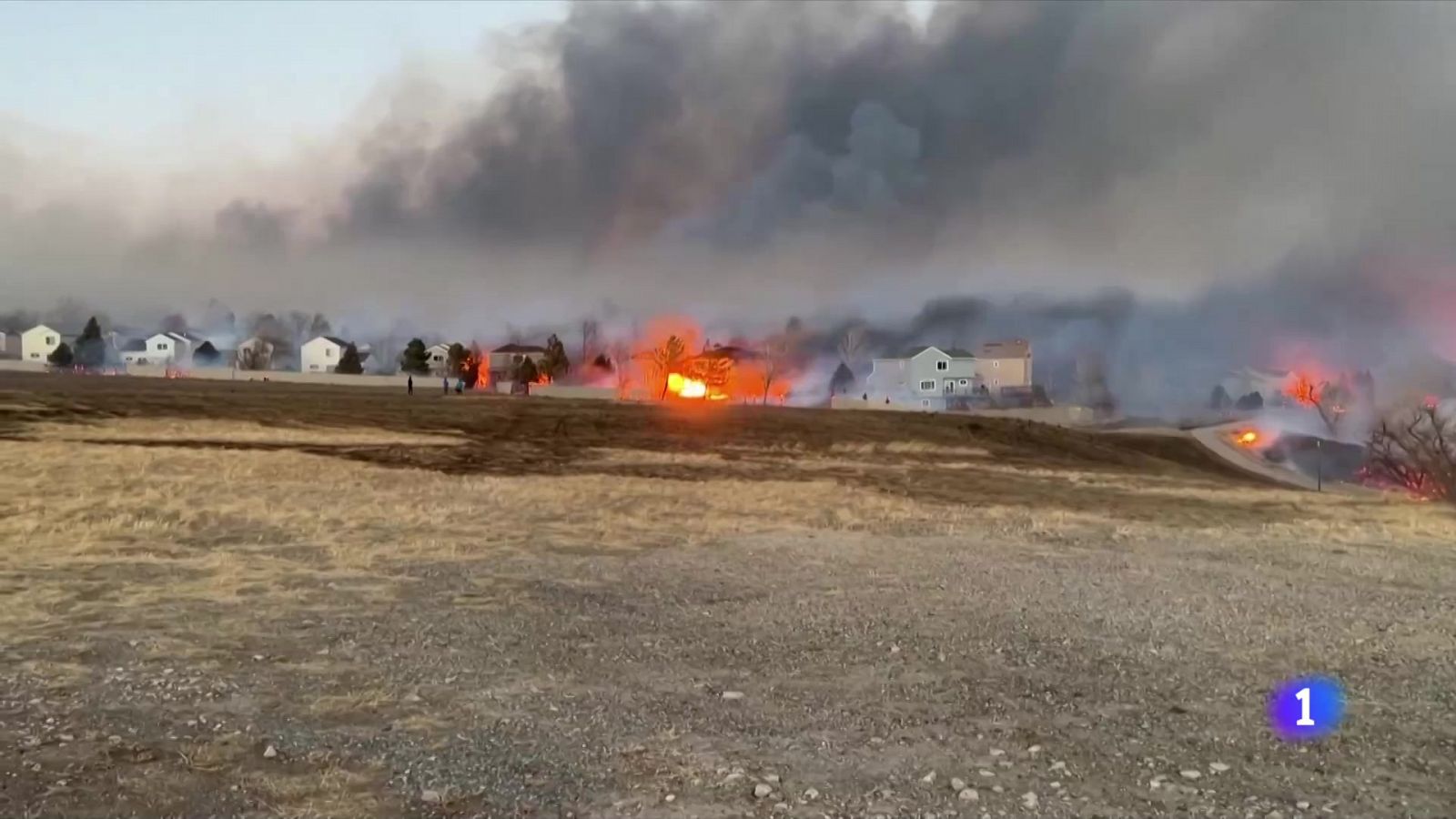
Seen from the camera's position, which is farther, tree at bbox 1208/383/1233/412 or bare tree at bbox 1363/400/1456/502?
tree at bbox 1208/383/1233/412

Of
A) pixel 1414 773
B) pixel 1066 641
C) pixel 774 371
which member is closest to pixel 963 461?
pixel 1066 641

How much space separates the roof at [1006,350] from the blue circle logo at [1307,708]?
365 ft

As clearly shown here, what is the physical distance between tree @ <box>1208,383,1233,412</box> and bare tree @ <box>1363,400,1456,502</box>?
71.4 meters

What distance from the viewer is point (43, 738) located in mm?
7223

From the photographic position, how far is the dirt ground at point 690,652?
6.61 metres

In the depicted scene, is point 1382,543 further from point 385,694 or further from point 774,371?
point 774,371

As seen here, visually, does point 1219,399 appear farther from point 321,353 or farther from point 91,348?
point 91,348

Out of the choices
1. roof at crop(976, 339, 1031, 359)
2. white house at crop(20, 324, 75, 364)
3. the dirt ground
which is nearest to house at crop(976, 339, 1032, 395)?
roof at crop(976, 339, 1031, 359)

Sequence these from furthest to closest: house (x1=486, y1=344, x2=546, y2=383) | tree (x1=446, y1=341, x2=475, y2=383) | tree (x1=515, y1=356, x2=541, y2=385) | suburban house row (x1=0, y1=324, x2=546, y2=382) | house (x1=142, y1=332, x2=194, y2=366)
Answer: house (x1=142, y1=332, x2=194, y2=366)
suburban house row (x1=0, y1=324, x2=546, y2=382)
house (x1=486, y1=344, x2=546, y2=383)
tree (x1=446, y1=341, x2=475, y2=383)
tree (x1=515, y1=356, x2=541, y2=385)

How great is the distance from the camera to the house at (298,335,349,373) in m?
135

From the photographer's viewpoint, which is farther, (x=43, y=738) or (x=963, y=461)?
(x=963, y=461)

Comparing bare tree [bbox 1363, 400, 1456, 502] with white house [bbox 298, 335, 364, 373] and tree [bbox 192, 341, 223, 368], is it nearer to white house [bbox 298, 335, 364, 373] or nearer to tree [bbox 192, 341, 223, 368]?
white house [bbox 298, 335, 364, 373]

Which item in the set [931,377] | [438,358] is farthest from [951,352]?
[438,358]

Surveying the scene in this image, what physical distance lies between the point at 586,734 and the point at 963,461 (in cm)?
3489
